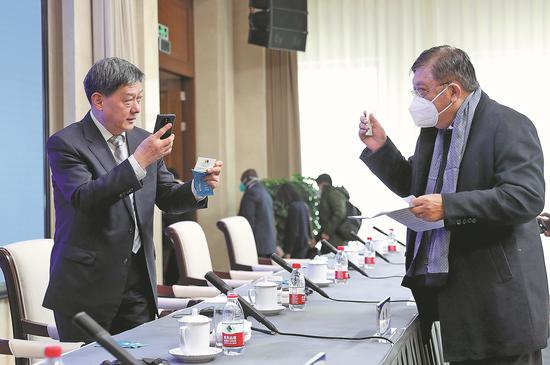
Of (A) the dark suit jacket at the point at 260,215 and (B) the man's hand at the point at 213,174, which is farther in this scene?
(A) the dark suit jacket at the point at 260,215

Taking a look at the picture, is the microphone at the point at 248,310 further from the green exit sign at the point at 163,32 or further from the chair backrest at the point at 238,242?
the green exit sign at the point at 163,32

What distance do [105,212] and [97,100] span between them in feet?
1.37

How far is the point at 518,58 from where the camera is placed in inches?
359

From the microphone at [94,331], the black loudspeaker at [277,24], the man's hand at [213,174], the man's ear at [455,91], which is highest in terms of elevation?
the black loudspeaker at [277,24]

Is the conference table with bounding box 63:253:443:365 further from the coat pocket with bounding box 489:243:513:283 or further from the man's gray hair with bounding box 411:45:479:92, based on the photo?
the man's gray hair with bounding box 411:45:479:92

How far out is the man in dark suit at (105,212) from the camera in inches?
108

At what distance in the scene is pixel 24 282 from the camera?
315 cm

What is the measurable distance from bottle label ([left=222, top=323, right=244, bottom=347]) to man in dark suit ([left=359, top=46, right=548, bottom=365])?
62 cm

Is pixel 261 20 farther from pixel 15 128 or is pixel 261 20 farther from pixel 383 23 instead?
pixel 15 128

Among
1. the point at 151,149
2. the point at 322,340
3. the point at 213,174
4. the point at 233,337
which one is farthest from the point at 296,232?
the point at 233,337

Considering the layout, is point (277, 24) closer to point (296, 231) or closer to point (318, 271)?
point (296, 231)

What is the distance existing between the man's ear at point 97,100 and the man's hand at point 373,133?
3.12 ft

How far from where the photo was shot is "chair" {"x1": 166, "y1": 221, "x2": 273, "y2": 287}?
15.0 feet

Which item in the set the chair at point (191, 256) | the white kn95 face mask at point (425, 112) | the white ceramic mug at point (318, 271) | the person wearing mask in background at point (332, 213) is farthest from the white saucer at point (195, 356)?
the person wearing mask in background at point (332, 213)
